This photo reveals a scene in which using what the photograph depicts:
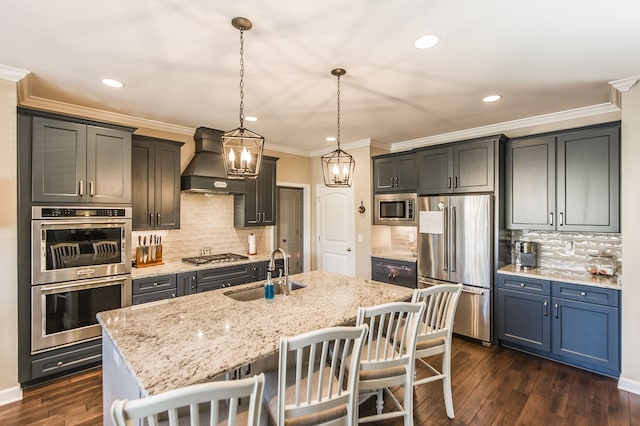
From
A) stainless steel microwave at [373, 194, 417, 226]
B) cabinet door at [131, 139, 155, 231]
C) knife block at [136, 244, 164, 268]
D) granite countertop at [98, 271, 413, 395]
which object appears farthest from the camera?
stainless steel microwave at [373, 194, 417, 226]

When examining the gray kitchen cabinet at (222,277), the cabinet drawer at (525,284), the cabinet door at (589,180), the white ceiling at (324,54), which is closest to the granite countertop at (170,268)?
the gray kitchen cabinet at (222,277)

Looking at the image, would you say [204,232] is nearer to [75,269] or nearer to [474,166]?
[75,269]

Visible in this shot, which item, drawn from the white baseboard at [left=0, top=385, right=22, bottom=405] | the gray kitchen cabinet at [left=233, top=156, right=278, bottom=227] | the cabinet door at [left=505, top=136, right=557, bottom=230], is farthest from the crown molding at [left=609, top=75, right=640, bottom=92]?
the white baseboard at [left=0, top=385, right=22, bottom=405]

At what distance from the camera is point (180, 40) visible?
6.97ft

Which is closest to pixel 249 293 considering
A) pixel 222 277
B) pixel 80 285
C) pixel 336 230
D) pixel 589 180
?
pixel 222 277

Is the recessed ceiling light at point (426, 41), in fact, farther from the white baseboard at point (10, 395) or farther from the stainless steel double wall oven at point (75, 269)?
the white baseboard at point (10, 395)

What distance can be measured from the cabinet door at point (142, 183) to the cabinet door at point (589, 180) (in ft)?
15.4

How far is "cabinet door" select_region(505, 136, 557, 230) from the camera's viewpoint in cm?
348

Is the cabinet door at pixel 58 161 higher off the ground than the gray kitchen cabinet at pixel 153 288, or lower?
higher

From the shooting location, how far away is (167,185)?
3895 millimetres

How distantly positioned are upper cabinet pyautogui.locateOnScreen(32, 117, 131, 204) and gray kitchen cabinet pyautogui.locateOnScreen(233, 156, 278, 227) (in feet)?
5.47

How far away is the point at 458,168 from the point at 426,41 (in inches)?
88.1

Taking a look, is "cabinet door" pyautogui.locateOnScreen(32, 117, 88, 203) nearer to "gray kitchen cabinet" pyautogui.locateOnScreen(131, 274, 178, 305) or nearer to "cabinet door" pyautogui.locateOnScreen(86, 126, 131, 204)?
"cabinet door" pyautogui.locateOnScreen(86, 126, 131, 204)

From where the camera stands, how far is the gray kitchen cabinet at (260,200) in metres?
4.69
